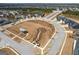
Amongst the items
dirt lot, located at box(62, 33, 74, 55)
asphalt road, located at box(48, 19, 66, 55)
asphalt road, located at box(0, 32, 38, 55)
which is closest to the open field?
asphalt road, located at box(0, 32, 38, 55)

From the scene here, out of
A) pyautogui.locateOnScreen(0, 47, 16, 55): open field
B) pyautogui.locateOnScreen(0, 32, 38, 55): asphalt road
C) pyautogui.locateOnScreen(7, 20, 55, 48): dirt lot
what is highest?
pyautogui.locateOnScreen(7, 20, 55, 48): dirt lot

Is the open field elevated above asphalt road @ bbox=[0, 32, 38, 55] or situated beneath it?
situated beneath

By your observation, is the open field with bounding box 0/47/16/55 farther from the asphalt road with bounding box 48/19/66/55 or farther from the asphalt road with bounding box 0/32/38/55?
the asphalt road with bounding box 48/19/66/55

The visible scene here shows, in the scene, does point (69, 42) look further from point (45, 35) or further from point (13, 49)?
point (13, 49)

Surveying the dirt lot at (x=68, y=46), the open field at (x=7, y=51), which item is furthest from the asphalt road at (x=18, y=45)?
the dirt lot at (x=68, y=46)

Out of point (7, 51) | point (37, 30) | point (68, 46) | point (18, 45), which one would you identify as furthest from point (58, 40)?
point (7, 51)

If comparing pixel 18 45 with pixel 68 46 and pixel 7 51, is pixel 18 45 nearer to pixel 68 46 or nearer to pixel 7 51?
pixel 7 51
